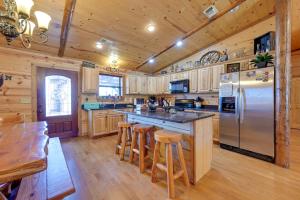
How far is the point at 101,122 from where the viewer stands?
4363 millimetres

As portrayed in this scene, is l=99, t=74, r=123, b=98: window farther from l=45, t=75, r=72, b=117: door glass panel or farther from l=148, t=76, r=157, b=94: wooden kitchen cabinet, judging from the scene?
l=148, t=76, r=157, b=94: wooden kitchen cabinet

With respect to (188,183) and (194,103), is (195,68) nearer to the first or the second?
(194,103)

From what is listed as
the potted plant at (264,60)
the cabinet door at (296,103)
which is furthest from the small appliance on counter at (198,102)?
the cabinet door at (296,103)

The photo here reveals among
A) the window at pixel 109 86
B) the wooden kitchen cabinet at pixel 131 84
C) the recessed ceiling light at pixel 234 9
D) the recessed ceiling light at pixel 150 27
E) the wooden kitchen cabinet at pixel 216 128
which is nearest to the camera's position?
the recessed ceiling light at pixel 234 9

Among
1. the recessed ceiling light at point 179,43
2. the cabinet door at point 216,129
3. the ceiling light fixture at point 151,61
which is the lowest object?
the cabinet door at point 216,129

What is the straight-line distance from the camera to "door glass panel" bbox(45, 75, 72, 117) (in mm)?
3904

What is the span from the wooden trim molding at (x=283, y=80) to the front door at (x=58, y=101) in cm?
492

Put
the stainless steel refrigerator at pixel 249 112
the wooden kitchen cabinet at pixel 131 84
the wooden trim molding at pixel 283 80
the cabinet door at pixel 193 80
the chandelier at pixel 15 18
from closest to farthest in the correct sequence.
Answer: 1. the chandelier at pixel 15 18
2. the wooden trim molding at pixel 283 80
3. the stainless steel refrigerator at pixel 249 112
4. the cabinet door at pixel 193 80
5. the wooden kitchen cabinet at pixel 131 84

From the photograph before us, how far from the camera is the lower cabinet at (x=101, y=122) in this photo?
13.9 ft

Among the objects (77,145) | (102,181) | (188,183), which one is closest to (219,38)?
(188,183)

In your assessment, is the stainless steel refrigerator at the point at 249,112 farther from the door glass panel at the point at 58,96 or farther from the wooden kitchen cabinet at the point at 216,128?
the door glass panel at the point at 58,96

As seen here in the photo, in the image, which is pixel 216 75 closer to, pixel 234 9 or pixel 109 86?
Answer: pixel 234 9

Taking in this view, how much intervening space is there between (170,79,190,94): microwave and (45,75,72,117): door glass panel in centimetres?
337

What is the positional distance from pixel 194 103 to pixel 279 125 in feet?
7.93
